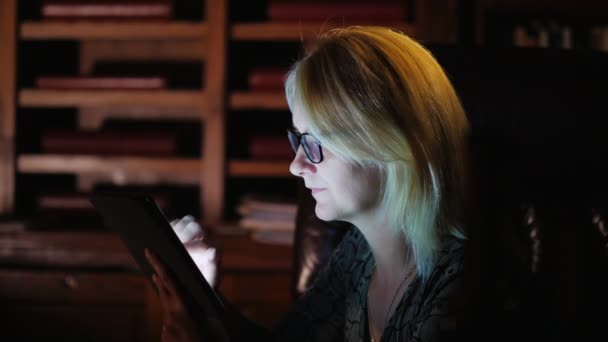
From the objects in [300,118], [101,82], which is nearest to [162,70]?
[101,82]

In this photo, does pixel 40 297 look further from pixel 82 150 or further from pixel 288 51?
pixel 288 51

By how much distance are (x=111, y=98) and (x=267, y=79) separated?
0.52 metres

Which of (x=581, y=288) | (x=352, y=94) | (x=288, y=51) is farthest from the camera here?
(x=288, y=51)

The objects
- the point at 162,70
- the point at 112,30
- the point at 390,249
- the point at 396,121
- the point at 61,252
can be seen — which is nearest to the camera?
the point at 396,121

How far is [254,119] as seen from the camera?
2.31 meters

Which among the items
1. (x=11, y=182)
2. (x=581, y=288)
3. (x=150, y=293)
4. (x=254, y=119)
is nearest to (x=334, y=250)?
(x=581, y=288)

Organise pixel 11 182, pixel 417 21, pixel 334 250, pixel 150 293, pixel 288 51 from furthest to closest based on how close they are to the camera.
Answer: pixel 288 51 < pixel 11 182 < pixel 417 21 < pixel 150 293 < pixel 334 250

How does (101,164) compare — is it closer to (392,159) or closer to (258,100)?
(258,100)

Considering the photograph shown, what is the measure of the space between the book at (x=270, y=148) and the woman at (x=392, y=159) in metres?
1.04

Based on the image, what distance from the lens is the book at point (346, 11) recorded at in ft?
6.39

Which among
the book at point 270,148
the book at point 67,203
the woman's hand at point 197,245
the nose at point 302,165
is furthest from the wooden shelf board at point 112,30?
the nose at point 302,165

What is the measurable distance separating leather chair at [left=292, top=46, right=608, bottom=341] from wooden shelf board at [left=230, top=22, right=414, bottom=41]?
92cm

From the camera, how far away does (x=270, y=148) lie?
2031 mm

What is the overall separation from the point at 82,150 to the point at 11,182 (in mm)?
274
